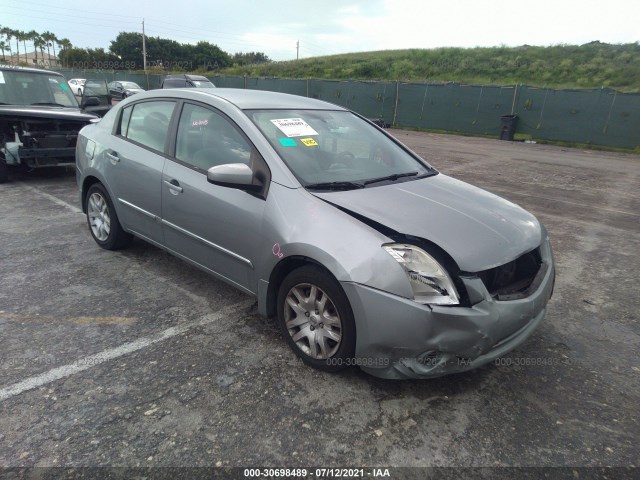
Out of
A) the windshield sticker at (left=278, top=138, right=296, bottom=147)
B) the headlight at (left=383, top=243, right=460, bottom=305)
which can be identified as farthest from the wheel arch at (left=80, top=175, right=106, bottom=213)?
the headlight at (left=383, top=243, right=460, bottom=305)

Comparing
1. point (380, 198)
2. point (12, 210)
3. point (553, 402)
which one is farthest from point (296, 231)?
point (12, 210)

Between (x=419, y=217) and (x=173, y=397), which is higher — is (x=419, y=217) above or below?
above

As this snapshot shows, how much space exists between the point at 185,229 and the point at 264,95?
1329 mm

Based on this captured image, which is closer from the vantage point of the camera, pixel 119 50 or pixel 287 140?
pixel 287 140

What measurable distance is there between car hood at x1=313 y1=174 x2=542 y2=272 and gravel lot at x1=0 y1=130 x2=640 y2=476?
0.82m

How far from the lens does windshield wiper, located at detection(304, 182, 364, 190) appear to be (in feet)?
9.61

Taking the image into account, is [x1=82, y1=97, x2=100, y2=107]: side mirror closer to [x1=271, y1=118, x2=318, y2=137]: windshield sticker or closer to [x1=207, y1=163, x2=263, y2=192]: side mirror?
[x1=271, y1=118, x2=318, y2=137]: windshield sticker

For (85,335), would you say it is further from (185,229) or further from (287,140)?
(287,140)

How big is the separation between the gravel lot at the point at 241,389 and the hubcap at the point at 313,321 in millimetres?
171

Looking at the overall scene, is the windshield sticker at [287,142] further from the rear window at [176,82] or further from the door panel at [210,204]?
the rear window at [176,82]

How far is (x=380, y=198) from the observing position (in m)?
2.92

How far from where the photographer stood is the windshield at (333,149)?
312cm

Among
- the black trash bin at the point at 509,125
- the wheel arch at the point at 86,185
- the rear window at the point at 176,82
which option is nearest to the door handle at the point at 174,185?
the wheel arch at the point at 86,185

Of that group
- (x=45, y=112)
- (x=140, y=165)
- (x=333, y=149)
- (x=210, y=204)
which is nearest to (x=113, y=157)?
(x=140, y=165)
